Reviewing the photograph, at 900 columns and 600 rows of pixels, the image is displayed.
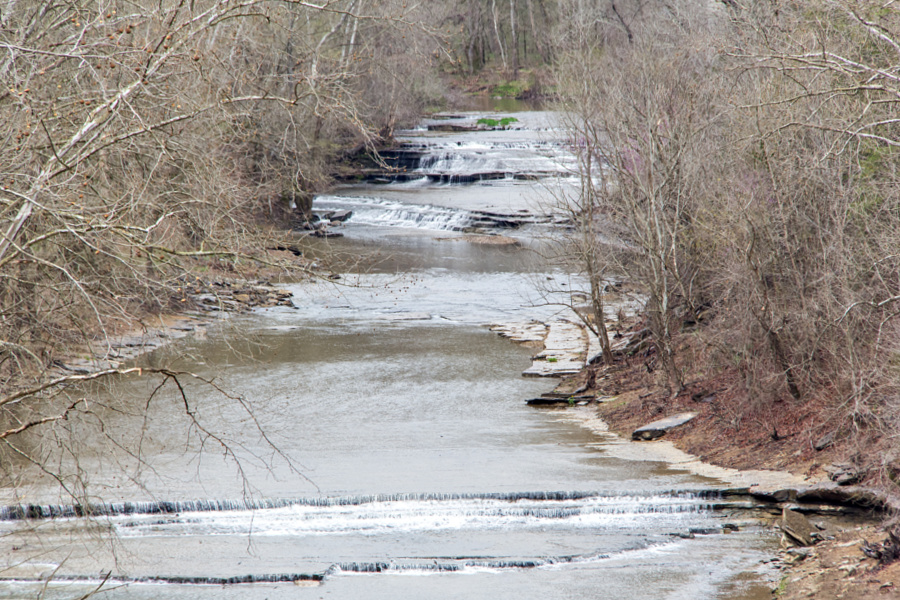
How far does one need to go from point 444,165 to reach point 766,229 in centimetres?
3000

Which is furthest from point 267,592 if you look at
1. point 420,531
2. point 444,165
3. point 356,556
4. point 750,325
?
point 444,165

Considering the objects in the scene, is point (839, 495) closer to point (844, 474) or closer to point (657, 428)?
point (844, 474)

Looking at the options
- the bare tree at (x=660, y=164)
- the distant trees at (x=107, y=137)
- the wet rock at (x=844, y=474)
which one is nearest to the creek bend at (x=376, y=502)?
the distant trees at (x=107, y=137)

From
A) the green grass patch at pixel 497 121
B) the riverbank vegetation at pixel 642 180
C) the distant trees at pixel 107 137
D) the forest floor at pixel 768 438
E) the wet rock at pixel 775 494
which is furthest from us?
the green grass patch at pixel 497 121

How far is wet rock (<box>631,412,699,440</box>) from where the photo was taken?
13148 mm

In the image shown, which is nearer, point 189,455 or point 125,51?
point 125,51

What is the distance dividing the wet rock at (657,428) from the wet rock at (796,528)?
4044 millimetres

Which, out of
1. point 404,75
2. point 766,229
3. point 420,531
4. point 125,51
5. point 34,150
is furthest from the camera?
point 404,75

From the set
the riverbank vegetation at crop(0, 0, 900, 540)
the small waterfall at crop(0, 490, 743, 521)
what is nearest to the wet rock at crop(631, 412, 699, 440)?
the riverbank vegetation at crop(0, 0, 900, 540)

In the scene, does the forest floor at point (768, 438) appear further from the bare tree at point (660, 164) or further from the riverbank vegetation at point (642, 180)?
the bare tree at point (660, 164)

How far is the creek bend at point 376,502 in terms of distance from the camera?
8.20m

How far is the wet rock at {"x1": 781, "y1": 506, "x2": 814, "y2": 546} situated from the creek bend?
9.6 inches

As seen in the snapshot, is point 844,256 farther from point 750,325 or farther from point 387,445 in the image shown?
point 387,445

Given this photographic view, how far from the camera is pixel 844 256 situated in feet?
35.0
